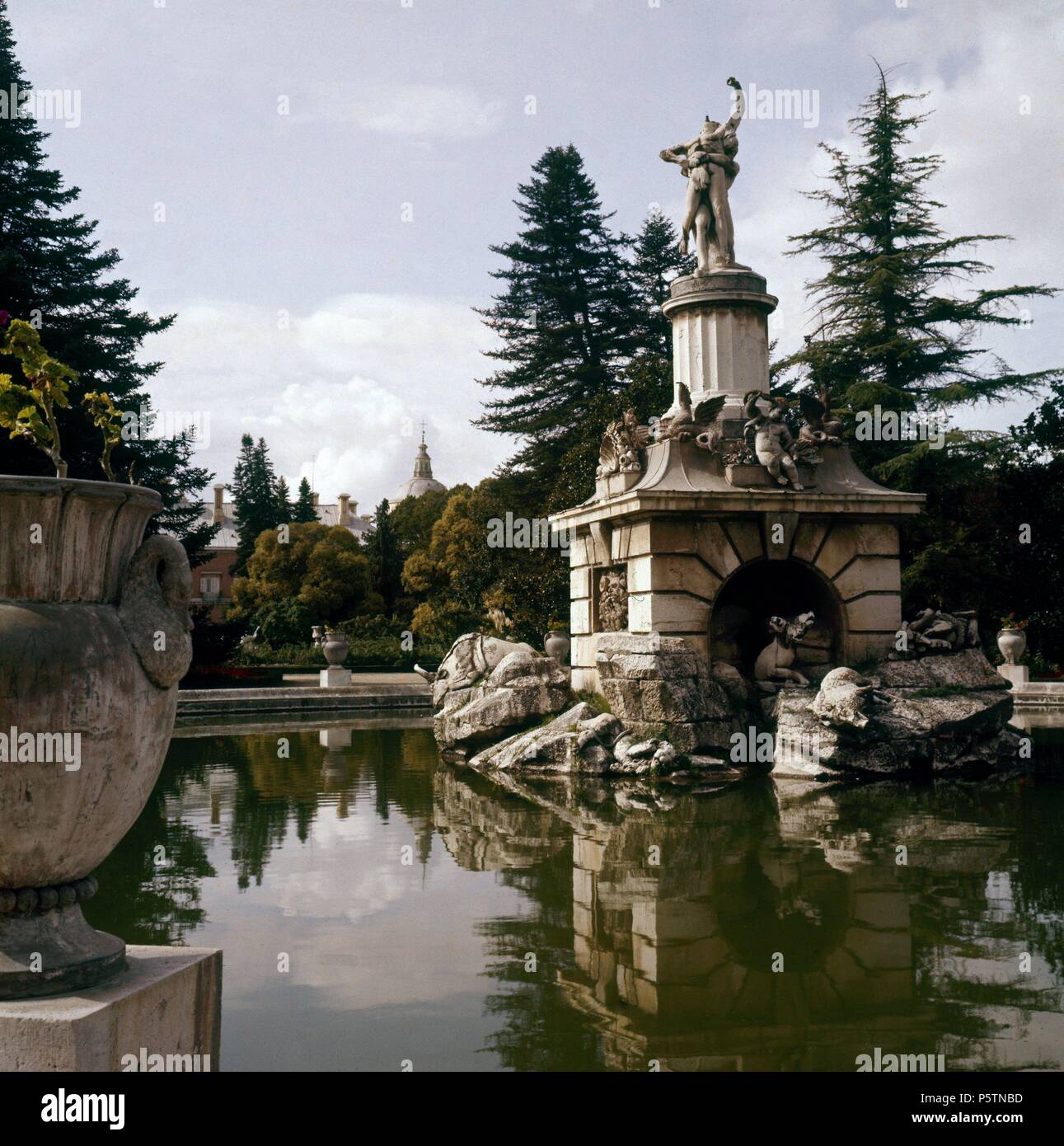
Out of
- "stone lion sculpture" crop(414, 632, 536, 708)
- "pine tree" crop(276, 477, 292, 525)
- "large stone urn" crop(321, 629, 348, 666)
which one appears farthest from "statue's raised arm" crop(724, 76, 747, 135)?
"pine tree" crop(276, 477, 292, 525)

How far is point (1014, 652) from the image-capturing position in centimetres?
2494

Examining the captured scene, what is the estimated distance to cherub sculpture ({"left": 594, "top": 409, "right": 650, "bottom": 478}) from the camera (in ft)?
45.4

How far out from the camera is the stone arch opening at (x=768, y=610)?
13633 mm

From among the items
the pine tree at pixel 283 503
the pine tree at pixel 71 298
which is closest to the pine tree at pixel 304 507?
the pine tree at pixel 283 503

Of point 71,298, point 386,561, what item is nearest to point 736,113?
point 71,298

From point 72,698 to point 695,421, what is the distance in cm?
1086

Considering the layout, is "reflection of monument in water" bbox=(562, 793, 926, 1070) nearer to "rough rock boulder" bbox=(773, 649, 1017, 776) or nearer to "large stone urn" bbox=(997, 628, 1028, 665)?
"rough rock boulder" bbox=(773, 649, 1017, 776)

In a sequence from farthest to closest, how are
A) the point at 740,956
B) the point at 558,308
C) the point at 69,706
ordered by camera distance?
1. the point at 558,308
2. the point at 740,956
3. the point at 69,706

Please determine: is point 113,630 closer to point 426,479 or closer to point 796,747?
point 796,747

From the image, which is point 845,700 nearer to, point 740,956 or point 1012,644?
point 740,956

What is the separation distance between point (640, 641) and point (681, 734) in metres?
1.21

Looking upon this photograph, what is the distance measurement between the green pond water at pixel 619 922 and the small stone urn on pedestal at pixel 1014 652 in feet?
46.8

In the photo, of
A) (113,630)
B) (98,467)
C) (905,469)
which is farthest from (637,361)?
(113,630)

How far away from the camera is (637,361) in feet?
124
